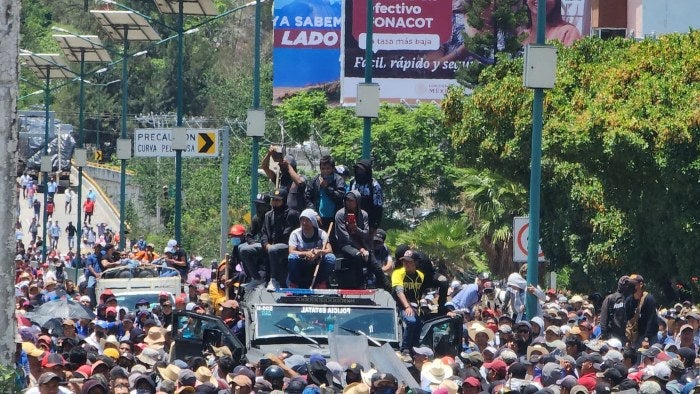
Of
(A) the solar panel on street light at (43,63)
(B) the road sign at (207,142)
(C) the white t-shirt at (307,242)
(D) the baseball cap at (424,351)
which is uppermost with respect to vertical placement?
(A) the solar panel on street light at (43,63)

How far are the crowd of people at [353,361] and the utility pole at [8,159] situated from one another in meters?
0.92

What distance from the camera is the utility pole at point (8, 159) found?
36.7ft

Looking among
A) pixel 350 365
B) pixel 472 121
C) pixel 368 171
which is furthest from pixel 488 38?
pixel 350 365

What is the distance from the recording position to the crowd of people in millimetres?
14453

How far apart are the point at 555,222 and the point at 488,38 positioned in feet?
72.9

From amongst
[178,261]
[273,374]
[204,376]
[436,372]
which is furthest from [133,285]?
[273,374]

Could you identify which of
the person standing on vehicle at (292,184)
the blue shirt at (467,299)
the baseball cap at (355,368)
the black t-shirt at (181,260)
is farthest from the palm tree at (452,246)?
the baseball cap at (355,368)

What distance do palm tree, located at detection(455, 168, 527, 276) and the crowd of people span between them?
43.4 feet

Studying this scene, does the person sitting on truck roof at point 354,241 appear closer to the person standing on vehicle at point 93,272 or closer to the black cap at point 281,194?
the black cap at point 281,194

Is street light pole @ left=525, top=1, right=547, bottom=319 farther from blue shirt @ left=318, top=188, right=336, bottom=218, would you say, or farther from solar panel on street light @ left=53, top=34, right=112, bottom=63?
solar panel on street light @ left=53, top=34, right=112, bottom=63

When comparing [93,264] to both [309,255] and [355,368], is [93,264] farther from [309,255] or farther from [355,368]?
[355,368]

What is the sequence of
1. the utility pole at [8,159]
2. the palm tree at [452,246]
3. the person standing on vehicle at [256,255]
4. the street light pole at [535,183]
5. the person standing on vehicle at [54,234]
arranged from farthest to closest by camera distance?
the person standing on vehicle at [54,234], the palm tree at [452,246], the street light pole at [535,183], the person standing on vehicle at [256,255], the utility pole at [8,159]

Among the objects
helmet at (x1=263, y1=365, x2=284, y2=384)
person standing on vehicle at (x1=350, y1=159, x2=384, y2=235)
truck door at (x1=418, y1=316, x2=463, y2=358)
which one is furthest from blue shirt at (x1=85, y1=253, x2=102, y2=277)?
helmet at (x1=263, y1=365, x2=284, y2=384)

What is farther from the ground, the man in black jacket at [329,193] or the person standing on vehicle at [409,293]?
the man in black jacket at [329,193]
